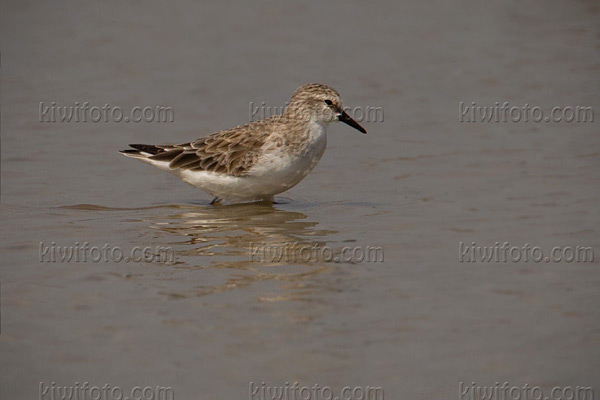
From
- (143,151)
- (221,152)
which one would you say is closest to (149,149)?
(143,151)

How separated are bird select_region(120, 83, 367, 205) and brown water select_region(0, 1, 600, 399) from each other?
44 centimetres

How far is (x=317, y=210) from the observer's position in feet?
46.1

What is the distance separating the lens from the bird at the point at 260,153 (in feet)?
45.8

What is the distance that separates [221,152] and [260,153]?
729 millimetres

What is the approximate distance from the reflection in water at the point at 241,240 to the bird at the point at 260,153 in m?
0.42

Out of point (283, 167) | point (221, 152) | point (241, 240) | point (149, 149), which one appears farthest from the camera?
point (149, 149)

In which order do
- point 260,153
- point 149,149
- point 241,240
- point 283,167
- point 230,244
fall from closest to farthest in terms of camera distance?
point 230,244
point 241,240
point 283,167
point 260,153
point 149,149

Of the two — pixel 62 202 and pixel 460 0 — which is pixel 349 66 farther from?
pixel 62 202

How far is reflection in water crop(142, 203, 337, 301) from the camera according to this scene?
10.8 m

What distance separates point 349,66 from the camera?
805 inches

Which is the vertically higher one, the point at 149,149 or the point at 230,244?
the point at 149,149

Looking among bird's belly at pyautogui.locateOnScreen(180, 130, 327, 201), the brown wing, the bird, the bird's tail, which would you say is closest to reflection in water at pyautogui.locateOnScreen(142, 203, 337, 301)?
bird's belly at pyautogui.locateOnScreen(180, 130, 327, 201)

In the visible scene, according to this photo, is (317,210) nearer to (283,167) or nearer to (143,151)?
(283,167)

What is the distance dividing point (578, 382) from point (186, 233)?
6268mm
